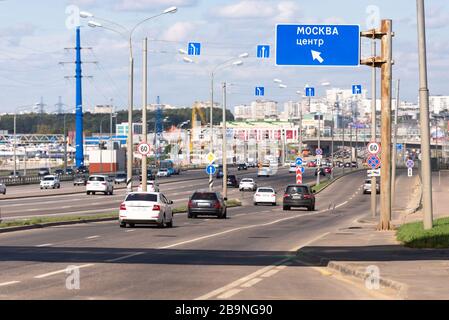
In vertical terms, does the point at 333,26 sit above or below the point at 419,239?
above

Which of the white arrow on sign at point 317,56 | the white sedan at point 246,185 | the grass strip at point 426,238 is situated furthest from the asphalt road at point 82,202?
the grass strip at point 426,238

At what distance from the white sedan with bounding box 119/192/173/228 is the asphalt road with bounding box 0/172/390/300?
0.77 meters

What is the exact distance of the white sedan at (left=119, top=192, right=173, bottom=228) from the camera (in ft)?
139

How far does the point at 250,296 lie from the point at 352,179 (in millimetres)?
117829

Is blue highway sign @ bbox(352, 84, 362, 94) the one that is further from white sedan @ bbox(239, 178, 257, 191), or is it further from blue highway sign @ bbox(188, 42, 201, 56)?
white sedan @ bbox(239, 178, 257, 191)

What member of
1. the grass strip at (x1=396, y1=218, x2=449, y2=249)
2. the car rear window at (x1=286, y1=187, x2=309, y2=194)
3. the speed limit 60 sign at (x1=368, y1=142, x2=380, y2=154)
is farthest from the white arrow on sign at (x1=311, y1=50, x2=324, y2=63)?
the car rear window at (x1=286, y1=187, x2=309, y2=194)

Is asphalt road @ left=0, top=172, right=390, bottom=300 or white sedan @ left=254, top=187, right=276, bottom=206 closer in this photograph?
asphalt road @ left=0, top=172, right=390, bottom=300

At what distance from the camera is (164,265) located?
2348cm

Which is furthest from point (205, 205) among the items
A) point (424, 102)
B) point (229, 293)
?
point (229, 293)

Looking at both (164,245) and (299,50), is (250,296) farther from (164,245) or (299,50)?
(299,50)

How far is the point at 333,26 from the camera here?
39500mm
